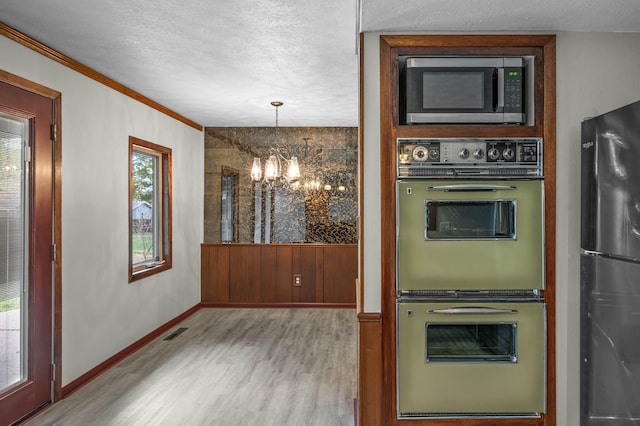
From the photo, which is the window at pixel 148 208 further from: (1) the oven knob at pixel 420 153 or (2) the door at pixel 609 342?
(2) the door at pixel 609 342

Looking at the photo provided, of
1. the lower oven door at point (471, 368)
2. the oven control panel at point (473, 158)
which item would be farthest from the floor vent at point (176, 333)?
the oven control panel at point (473, 158)

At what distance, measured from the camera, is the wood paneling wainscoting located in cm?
589

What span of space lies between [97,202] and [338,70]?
7.23 ft

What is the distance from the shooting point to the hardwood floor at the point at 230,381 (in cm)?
288

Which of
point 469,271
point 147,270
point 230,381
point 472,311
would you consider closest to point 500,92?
point 469,271

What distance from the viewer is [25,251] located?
112 inches

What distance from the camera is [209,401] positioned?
311 centimetres

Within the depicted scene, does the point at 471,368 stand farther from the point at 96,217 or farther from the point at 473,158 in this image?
the point at 96,217

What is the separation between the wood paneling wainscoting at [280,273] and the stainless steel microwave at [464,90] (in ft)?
11.9

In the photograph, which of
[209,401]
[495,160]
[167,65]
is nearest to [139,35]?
[167,65]

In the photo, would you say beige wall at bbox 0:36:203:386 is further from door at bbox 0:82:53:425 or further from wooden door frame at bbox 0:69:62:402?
door at bbox 0:82:53:425

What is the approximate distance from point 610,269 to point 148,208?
4.28 m

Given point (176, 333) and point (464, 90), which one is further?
point (176, 333)

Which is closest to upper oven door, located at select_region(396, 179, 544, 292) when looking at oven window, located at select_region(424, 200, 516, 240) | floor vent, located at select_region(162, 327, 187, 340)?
oven window, located at select_region(424, 200, 516, 240)
